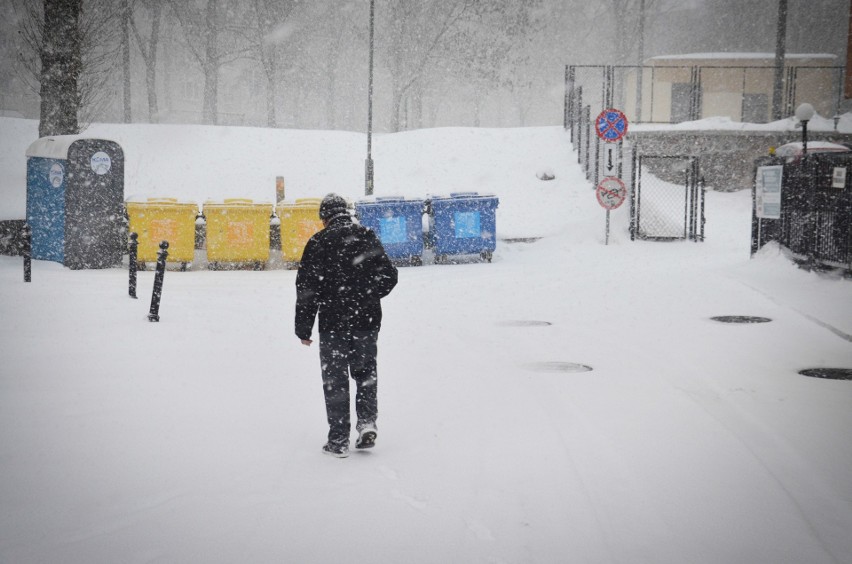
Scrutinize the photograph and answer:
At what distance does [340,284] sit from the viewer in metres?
5.39

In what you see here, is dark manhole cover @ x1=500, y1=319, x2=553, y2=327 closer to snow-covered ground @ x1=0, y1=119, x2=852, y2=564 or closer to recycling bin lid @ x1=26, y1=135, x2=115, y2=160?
snow-covered ground @ x1=0, y1=119, x2=852, y2=564

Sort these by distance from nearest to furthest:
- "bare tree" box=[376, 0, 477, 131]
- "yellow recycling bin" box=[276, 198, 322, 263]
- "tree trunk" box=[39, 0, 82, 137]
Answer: "yellow recycling bin" box=[276, 198, 322, 263]
"tree trunk" box=[39, 0, 82, 137]
"bare tree" box=[376, 0, 477, 131]

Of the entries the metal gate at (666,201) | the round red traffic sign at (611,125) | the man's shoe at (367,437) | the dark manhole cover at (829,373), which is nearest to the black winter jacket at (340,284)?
the man's shoe at (367,437)

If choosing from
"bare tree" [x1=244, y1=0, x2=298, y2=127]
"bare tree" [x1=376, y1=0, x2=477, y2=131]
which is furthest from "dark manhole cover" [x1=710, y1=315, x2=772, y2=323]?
"bare tree" [x1=244, y1=0, x2=298, y2=127]

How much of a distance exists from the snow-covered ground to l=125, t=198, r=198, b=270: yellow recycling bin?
2.43m

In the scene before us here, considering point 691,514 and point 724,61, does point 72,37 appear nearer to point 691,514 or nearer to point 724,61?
point 691,514

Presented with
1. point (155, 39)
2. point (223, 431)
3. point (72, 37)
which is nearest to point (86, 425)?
point (223, 431)

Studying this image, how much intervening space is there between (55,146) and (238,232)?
3.75 metres

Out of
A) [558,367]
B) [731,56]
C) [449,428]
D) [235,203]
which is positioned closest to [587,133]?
[235,203]

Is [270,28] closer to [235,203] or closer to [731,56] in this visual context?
[731,56]

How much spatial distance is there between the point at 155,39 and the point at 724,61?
88.9 ft

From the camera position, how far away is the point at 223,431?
19.3ft

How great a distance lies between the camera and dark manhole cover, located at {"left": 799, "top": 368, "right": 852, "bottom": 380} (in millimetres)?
7219

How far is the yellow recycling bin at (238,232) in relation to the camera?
1645cm
